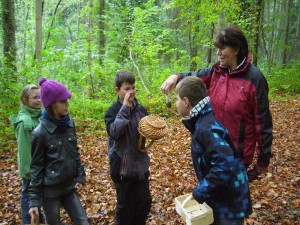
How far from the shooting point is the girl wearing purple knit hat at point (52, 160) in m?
2.88

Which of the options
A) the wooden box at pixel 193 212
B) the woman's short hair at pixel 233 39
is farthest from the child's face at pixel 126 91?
the wooden box at pixel 193 212

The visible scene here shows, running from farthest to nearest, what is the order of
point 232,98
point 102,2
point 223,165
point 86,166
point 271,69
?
point 271,69, point 102,2, point 86,166, point 232,98, point 223,165

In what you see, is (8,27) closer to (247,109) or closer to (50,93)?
(50,93)

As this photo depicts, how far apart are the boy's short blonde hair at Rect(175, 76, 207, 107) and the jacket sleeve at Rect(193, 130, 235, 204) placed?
1.09 ft

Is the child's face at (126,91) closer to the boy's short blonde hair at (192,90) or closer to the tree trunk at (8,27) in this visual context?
the boy's short blonde hair at (192,90)

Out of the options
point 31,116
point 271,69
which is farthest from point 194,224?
point 271,69

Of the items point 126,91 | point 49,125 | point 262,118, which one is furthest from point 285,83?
point 49,125

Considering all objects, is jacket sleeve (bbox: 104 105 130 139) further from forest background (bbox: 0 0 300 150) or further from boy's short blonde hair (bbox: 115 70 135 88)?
forest background (bbox: 0 0 300 150)

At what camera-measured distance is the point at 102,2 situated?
14508 mm

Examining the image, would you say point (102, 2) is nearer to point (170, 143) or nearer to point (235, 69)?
point (170, 143)

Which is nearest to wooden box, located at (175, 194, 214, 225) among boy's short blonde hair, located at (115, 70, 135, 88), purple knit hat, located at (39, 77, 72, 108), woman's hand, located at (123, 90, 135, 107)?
woman's hand, located at (123, 90, 135, 107)

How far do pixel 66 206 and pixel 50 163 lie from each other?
57 centimetres

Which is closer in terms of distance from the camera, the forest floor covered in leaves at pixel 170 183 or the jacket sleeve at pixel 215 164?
the jacket sleeve at pixel 215 164

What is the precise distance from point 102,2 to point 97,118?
7.68 meters
